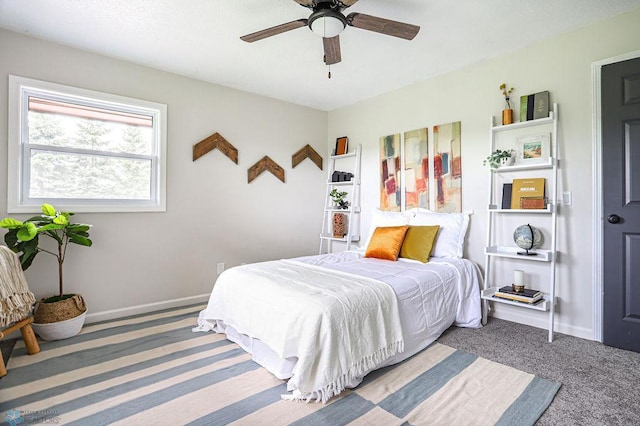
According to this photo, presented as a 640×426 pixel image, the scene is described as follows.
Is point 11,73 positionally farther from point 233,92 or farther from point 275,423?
point 275,423

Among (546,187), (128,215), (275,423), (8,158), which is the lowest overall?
(275,423)

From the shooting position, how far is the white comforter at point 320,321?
1.76 meters

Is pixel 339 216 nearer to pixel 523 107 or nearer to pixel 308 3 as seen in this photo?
pixel 523 107

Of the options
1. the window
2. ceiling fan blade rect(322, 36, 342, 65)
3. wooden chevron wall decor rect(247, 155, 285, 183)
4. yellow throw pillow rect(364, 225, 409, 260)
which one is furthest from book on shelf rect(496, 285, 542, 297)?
the window

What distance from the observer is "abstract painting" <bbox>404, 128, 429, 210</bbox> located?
3.60m

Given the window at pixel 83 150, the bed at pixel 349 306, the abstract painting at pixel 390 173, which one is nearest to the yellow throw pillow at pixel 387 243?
the bed at pixel 349 306

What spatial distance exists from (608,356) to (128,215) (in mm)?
4146

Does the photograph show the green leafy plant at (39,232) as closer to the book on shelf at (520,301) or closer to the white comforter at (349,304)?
the white comforter at (349,304)

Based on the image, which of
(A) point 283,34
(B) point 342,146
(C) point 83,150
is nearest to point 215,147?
(C) point 83,150

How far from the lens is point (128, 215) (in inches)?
124

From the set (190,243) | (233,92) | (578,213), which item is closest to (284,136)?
(233,92)

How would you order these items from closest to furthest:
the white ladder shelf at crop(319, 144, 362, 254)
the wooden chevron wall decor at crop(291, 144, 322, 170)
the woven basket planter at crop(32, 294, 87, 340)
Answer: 1. the woven basket planter at crop(32, 294, 87, 340)
2. the white ladder shelf at crop(319, 144, 362, 254)
3. the wooden chevron wall decor at crop(291, 144, 322, 170)

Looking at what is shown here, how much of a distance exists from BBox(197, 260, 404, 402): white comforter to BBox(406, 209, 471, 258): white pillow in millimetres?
1207

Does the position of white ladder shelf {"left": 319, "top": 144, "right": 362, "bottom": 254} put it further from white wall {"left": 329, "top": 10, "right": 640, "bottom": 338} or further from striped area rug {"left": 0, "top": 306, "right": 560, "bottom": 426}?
striped area rug {"left": 0, "top": 306, "right": 560, "bottom": 426}
